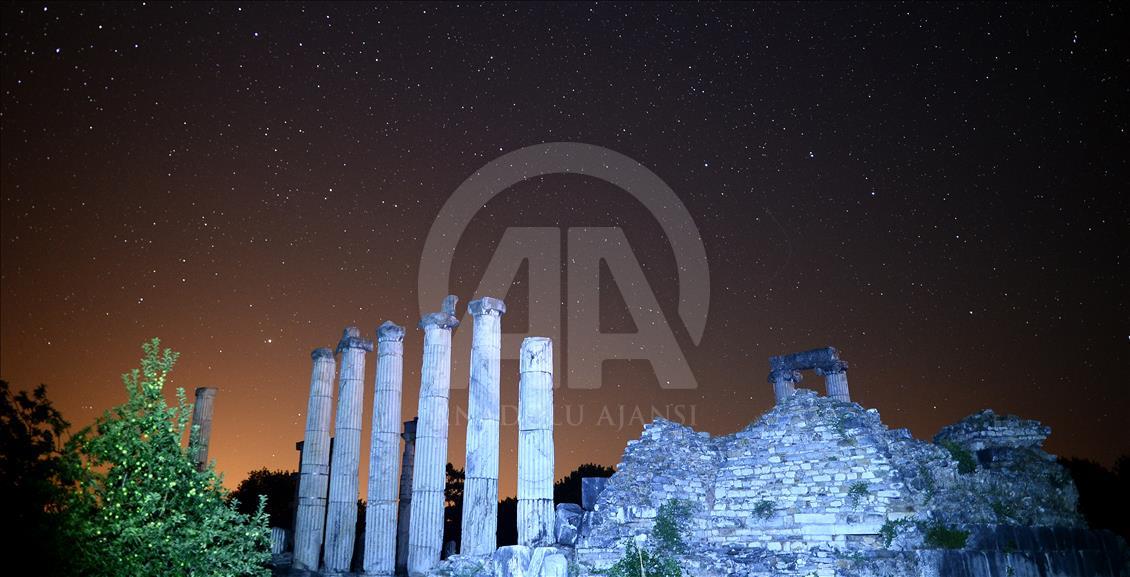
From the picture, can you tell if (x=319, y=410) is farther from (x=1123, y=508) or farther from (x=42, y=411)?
(x=1123, y=508)

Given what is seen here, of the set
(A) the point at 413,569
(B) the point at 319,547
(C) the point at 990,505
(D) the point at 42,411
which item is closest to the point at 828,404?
(C) the point at 990,505

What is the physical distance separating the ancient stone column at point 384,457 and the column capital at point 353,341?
39.8 inches

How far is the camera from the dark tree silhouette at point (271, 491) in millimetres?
65300

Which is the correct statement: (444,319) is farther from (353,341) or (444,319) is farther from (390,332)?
(353,341)

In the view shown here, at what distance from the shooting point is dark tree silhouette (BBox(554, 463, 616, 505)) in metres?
68.9

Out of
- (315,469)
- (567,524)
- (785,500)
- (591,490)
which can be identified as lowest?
(567,524)

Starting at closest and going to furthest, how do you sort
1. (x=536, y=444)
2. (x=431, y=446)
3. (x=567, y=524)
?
1. (x=567, y=524)
2. (x=536, y=444)
3. (x=431, y=446)

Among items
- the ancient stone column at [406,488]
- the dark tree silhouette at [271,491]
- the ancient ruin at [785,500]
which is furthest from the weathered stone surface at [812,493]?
the dark tree silhouette at [271,491]

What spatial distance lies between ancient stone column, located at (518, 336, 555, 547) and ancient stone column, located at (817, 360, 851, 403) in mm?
12841

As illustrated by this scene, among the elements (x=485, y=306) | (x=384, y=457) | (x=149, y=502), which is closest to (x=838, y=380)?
(x=485, y=306)

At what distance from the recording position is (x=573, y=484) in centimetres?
7231

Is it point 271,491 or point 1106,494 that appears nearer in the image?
point 1106,494

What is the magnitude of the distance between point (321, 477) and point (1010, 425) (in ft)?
80.9

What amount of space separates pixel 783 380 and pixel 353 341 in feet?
60.2
